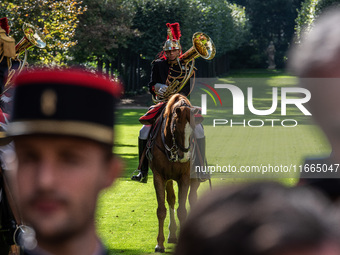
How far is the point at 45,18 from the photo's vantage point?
29359mm

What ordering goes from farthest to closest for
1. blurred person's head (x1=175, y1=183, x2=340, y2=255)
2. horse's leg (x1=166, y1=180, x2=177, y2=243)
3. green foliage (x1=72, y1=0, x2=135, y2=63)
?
green foliage (x1=72, y1=0, x2=135, y2=63) < horse's leg (x1=166, y1=180, x2=177, y2=243) < blurred person's head (x1=175, y1=183, x2=340, y2=255)

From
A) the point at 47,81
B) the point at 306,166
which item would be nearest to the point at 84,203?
the point at 47,81

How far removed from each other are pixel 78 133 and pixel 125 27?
147ft

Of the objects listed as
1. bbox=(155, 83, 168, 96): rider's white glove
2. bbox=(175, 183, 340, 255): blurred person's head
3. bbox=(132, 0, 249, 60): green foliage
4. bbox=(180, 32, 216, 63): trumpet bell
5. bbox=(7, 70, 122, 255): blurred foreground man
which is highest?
bbox=(175, 183, 340, 255): blurred person's head

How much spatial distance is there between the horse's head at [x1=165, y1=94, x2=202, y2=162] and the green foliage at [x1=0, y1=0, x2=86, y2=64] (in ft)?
50.7

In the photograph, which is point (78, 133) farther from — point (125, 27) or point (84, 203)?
point (125, 27)

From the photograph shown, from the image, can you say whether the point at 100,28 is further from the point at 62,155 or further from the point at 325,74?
the point at 325,74

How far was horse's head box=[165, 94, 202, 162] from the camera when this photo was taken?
31.4 feet

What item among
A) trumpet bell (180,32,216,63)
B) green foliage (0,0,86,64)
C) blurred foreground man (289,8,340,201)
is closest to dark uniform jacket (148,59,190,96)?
trumpet bell (180,32,216,63)

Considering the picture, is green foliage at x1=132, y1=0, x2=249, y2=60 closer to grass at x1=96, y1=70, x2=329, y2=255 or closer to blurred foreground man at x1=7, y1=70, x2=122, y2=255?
grass at x1=96, y1=70, x2=329, y2=255

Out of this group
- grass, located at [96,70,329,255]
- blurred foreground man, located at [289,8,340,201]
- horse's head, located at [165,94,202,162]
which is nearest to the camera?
blurred foreground man, located at [289,8,340,201]

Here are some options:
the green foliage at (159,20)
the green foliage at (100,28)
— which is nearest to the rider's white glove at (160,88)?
the green foliage at (100,28)

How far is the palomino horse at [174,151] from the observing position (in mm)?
9648

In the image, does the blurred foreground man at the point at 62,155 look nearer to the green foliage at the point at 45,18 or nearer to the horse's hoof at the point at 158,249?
the horse's hoof at the point at 158,249
